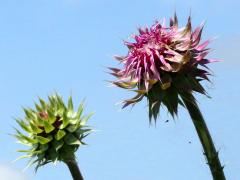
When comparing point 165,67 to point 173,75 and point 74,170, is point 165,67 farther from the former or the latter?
point 74,170

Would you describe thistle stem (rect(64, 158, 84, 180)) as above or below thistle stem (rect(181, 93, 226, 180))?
above

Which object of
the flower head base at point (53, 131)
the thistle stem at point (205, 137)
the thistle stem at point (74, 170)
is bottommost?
the thistle stem at point (205, 137)

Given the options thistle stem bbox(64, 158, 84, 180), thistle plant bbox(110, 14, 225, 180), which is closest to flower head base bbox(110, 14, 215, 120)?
thistle plant bbox(110, 14, 225, 180)

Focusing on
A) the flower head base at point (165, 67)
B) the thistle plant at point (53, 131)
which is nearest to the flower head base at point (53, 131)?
the thistle plant at point (53, 131)

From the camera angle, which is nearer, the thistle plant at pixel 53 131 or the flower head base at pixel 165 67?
the flower head base at pixel 165 67

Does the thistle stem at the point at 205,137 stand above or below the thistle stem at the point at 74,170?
below

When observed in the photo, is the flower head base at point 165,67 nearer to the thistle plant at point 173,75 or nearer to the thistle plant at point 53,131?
the thistle plant at point 173,75

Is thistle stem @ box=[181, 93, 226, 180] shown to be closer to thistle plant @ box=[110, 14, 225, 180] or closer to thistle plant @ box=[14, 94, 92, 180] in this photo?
thistle plant @ box=[110, 14, 225, 180]
